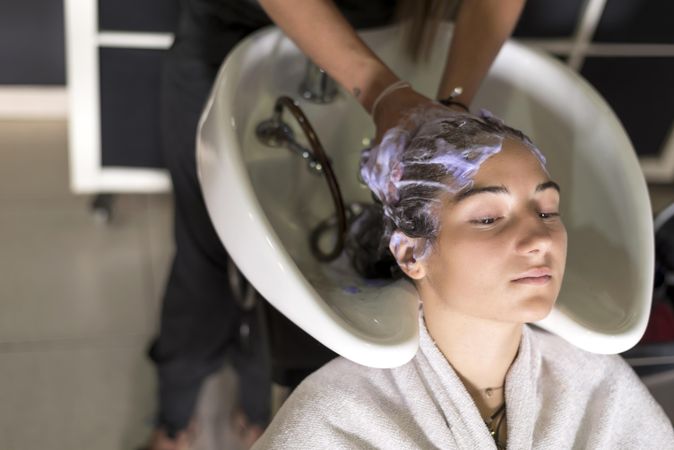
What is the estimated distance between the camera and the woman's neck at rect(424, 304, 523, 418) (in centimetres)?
111

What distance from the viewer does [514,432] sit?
1.13 metres

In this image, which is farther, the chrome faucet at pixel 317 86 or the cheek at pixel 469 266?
the chrome faucet at pixel 317 86

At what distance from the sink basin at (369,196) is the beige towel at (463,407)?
0.29 feet

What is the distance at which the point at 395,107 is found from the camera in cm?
113

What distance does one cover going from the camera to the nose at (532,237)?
3.32ft

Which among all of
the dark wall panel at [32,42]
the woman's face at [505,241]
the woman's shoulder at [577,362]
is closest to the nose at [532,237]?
the woman's face at [505,241]

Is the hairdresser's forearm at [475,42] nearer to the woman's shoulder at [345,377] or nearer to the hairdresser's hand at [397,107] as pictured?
the hairdresser's hand at [397,107]

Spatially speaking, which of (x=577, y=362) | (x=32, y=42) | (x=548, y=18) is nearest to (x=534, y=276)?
(x=577, y=362)

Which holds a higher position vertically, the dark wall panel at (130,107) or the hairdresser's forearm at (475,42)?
the hairdresser's forearm at (475,42)

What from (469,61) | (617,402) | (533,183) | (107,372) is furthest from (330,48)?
(107,372)

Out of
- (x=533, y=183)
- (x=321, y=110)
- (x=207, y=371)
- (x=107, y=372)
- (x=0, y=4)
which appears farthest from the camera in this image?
(x=0, y=4)

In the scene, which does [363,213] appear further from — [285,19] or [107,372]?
[107,372]

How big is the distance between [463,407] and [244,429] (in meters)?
0.82

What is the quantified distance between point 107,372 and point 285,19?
1.02 metres
